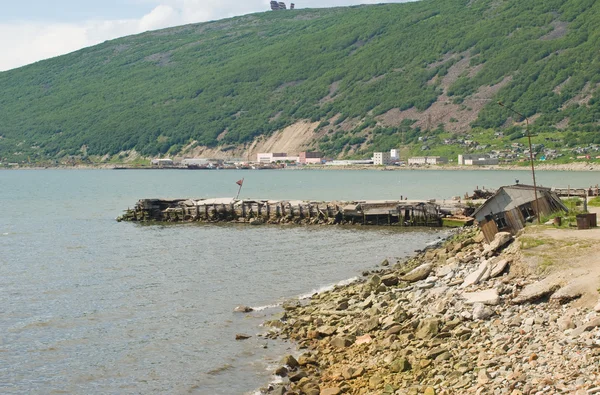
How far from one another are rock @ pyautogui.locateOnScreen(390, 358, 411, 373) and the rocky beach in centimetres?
3

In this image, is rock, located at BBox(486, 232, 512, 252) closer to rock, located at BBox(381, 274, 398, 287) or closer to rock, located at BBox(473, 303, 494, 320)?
rock, located at BBox(381, 274, 398, 287)

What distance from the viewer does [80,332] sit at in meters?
25.7

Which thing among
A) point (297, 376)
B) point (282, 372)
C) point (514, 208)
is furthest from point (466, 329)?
point (514, 208)

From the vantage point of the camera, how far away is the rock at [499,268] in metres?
23.3

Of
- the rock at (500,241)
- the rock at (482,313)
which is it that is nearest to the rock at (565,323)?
the rock at (482,313)

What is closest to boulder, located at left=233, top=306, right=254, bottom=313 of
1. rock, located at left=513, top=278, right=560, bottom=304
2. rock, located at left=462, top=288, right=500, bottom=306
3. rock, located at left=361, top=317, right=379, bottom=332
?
rock, located at left=361, top=317, right=379, bottom=332

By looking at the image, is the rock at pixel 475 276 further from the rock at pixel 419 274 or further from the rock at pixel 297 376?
the rock at pixel 297 376

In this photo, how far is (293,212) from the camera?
63000mm

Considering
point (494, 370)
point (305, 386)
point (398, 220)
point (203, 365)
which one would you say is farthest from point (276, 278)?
point (398, 220)

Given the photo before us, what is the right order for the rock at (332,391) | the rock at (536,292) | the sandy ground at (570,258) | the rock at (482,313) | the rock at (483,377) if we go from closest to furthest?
the rock at (483,377) → the rock at (332,391) → the sandy ground at (570,258) → the rock at (482,313) → the rock at (536,292)

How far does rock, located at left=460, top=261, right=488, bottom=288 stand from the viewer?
2334 cm

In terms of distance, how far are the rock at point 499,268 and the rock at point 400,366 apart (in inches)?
267

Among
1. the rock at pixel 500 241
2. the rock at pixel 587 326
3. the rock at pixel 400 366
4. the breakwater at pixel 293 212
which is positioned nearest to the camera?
the rock at pixel 587 326

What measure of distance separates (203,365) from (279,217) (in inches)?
1633
